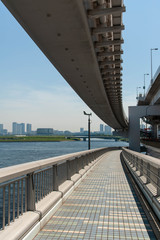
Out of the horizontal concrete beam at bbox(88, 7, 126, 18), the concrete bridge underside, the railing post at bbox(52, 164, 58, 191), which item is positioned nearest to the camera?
the railing post at bbox(52, 164, 58, 191)

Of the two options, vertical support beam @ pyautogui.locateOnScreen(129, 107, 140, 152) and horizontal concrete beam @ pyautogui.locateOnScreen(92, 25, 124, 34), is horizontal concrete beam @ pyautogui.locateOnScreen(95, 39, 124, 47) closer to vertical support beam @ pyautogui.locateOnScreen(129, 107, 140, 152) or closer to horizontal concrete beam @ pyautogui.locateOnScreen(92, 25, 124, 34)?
horizontal concrete beam @ pyautogui.locateOnScreen(92, 25, 124, 34)

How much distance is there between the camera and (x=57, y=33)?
8.83 meters

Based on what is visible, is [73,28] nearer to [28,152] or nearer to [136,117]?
[136,117]

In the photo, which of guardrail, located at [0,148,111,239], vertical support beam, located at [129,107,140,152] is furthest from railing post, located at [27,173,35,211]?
vertical support beam, located at [129,107,140,152]

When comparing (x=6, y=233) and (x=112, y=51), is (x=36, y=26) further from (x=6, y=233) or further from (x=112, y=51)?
(x=6, y=233)

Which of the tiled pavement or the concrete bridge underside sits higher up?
the concrete bridge underside

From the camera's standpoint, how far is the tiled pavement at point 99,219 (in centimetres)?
421

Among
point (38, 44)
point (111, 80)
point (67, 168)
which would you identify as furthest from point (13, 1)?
point (111, 80)

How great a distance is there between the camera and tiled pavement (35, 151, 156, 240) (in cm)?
421

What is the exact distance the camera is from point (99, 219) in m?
5.04

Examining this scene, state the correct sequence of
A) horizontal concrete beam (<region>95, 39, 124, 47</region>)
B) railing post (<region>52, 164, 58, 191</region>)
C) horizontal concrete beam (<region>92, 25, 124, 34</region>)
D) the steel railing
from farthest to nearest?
horizontal concrete beam (<region>95, 39, 124, 47</region>), horizontal concrete beam (<region>92, 25, 124, 34</region>), railing post (<region>52, 164, 58, 191</region>), the steel railing

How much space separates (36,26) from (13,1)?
155cm

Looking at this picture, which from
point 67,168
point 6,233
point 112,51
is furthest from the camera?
point 112,51

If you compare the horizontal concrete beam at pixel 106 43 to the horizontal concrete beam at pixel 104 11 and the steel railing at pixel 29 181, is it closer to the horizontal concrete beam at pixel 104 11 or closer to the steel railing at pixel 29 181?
the horizontal concrete beam at pixel 104 11
